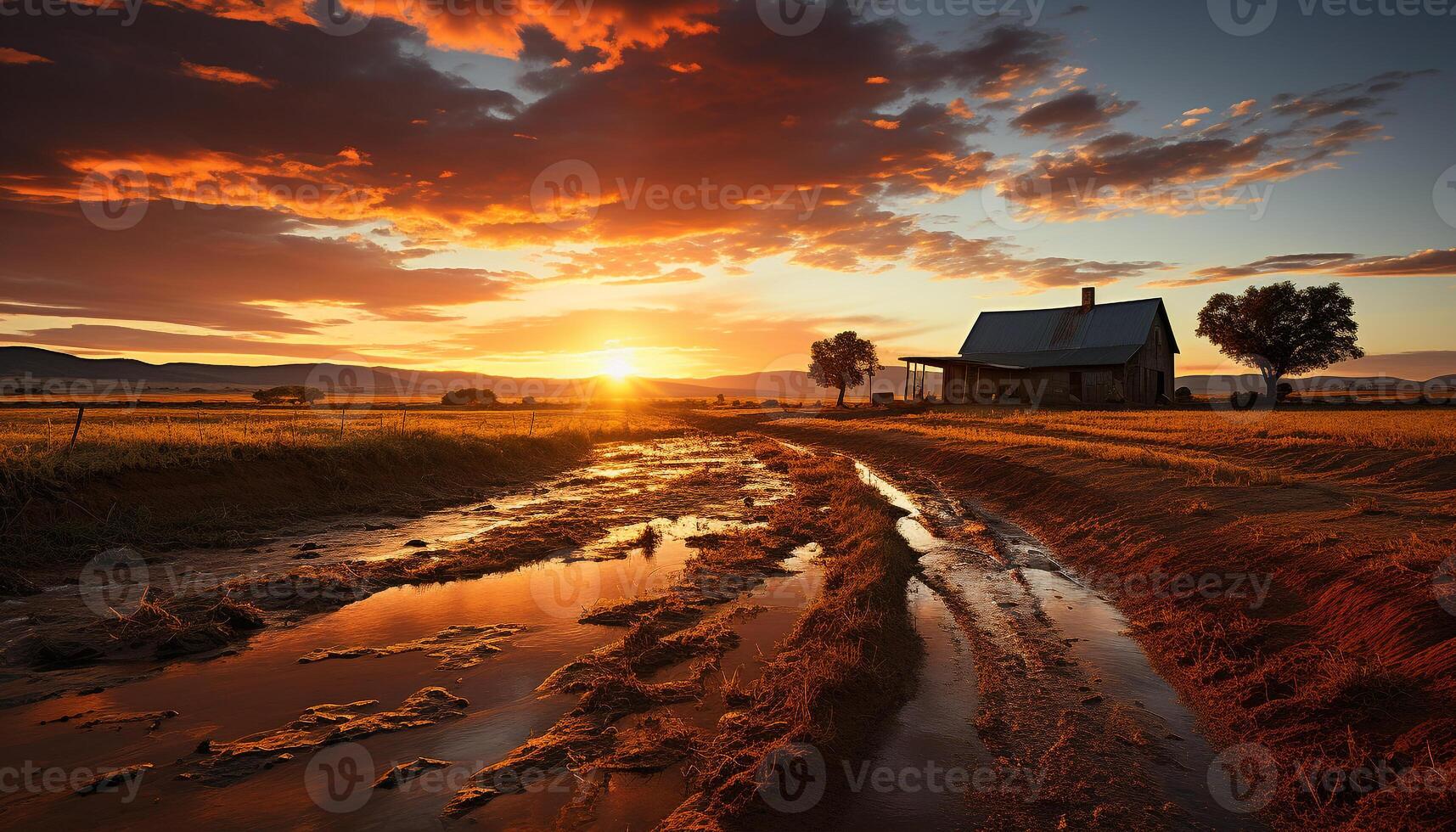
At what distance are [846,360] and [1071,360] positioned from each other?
36.5 m

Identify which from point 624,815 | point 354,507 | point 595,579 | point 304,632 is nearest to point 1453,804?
point 624,815

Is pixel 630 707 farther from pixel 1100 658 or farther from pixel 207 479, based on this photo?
pixel 207 479

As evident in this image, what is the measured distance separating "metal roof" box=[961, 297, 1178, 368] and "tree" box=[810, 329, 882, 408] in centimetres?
2508

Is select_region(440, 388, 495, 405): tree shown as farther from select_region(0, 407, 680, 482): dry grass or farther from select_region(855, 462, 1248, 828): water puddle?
select_region(855, 462, 1248, 828): water puddle

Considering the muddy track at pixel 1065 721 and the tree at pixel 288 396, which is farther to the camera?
the tree at pixel 288 396

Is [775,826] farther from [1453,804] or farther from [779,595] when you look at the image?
[779,595]

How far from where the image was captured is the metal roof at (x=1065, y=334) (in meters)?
50.8

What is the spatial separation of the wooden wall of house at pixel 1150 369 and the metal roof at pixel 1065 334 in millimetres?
872

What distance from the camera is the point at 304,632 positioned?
368 inches

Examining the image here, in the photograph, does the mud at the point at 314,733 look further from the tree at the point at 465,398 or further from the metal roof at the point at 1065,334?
the tree at the point at 465,398

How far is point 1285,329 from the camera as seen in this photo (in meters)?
64.4

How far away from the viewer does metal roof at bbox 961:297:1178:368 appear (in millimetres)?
50750

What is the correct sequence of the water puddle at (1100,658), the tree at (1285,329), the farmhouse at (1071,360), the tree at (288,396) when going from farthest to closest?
the tree at (288,396) → the tree at (1285,329) → the farmhouse at (1071,360) → the water puddle at (1100,658)

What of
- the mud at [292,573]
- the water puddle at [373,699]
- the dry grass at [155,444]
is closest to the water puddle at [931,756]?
the water puddle at [373,699]
